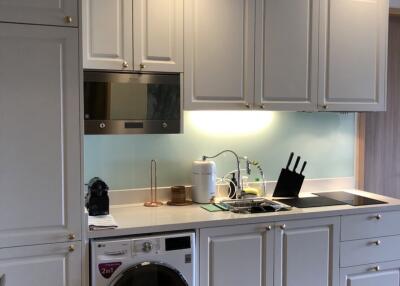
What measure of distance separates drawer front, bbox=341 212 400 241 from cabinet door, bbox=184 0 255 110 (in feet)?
3.30

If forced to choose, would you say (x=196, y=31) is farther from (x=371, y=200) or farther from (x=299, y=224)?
(x=371, y=200)

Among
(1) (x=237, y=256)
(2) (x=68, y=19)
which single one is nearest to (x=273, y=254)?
(1) (x=237, y=256)

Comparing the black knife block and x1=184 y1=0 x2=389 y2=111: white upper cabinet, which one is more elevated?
x1=184 y1=0 x2=389 y2=111: white upper cabinet

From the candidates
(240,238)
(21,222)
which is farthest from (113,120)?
(240,238)

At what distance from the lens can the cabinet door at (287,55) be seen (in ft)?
9.57

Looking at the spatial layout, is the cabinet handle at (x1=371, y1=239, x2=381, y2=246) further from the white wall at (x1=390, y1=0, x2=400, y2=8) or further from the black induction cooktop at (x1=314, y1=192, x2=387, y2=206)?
the white wall at (x1=390, y1=0, x2=400, y2=8)

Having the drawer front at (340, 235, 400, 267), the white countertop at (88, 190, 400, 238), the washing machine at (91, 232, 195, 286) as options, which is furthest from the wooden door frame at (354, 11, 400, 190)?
the washing machine at (91, 232, 195, 286)

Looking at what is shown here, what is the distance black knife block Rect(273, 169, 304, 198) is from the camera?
326cm

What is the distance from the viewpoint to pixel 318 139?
351cm

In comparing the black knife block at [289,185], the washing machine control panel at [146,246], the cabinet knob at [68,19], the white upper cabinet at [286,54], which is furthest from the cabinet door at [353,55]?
the cabinet knob at [68,19]

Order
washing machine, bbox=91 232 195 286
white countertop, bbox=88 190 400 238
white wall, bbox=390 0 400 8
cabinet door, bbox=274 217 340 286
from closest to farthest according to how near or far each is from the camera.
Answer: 1. washing machine, bbox=91 232 195 286
2. white countertop, bbox=88 190 400 238
3. cabinet door, bbox=274 217 340 286
4. white wall, bbox=390 0 400 8

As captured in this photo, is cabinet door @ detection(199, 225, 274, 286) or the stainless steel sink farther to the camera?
the stainless steel sink

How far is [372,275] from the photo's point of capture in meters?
3.00

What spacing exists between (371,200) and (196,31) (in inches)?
65.7
